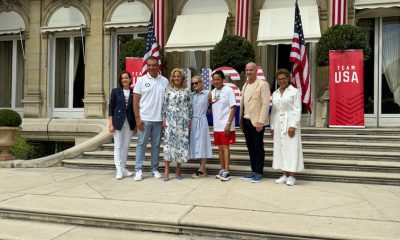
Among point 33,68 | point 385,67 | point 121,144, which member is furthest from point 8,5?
point 385,67

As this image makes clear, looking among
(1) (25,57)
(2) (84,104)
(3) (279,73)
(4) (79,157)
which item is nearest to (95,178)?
(4) (79,157)

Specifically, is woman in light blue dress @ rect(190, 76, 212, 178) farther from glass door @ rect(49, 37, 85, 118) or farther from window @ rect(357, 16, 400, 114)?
glass door @ rect(49, 37, 85, 118)

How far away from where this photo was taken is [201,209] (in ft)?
16.1

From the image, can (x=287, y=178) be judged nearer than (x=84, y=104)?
Yes

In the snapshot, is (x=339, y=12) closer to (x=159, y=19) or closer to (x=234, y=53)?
(x=234, y=53)

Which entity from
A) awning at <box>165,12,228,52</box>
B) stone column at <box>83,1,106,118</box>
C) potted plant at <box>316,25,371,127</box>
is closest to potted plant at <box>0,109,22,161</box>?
stone column at <box>83,1,106,118</box>

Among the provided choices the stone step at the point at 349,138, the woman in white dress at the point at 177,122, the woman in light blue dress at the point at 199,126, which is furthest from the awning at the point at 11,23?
the woman in light blue dress at the point at 199,126

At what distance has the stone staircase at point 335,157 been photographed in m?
7.07

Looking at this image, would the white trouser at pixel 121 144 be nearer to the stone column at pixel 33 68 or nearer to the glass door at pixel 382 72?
the glass door at pixel 382 72

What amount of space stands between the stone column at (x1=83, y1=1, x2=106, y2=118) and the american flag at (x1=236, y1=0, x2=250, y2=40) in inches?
190

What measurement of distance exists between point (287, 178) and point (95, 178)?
3353 millimetres

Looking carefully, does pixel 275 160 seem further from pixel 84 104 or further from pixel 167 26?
pixel 84 104

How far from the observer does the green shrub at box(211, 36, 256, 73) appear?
34.2 ft

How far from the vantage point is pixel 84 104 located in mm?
13602
